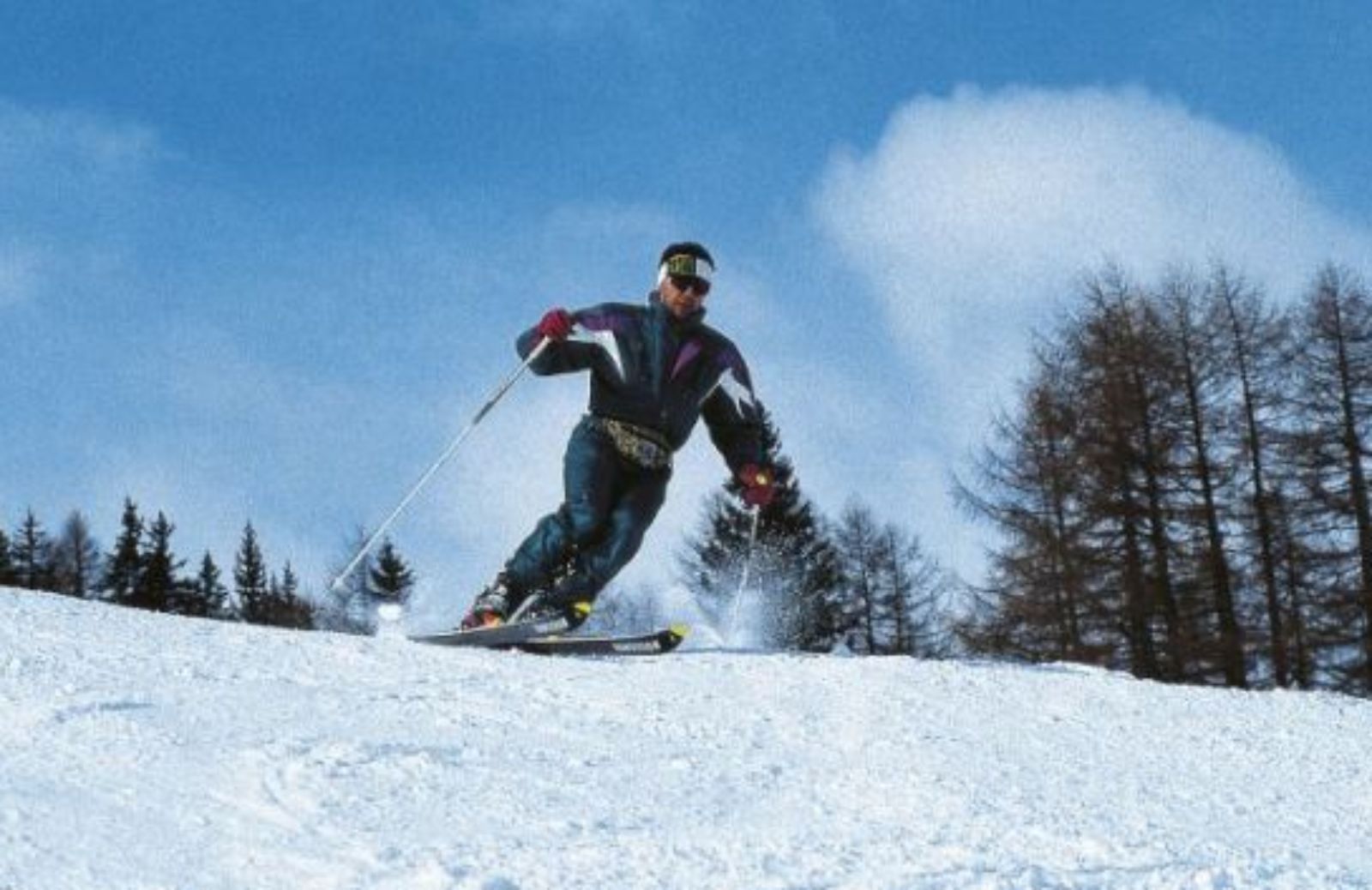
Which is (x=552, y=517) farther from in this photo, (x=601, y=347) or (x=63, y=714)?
(x=63, y=714)

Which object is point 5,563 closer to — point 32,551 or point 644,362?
point 32,551

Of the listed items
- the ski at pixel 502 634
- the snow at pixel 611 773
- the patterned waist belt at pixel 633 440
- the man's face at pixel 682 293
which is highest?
the man's face at pixel 682 293

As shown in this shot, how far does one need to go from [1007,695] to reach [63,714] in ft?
12.6

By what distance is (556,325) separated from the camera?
7.83m

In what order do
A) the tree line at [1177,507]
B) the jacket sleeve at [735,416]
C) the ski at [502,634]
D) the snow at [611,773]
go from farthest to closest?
the tree line at [1177,507]
the jacket sleeve at [735,416]
the ski at [502,634]
the snow at [611,773]

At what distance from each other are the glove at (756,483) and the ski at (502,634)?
1.34m

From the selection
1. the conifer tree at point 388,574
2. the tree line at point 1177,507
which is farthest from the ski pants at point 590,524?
the conifer tree at point 388,574

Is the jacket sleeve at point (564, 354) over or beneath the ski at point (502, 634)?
over

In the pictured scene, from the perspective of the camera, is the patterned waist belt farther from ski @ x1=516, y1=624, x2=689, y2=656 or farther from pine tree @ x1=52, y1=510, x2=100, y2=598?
pine tree @ x1=52, y1=510, x2=100, y2=598

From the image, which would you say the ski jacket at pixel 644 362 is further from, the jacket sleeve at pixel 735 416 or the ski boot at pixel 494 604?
the ski boot at pixel 494 604

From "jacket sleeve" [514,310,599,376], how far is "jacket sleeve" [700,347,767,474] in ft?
2.47

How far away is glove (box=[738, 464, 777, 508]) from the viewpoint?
843 cm

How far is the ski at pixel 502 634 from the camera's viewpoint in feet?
25.2

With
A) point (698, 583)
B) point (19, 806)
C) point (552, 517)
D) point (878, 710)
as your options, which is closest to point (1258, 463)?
point (698, 583)
